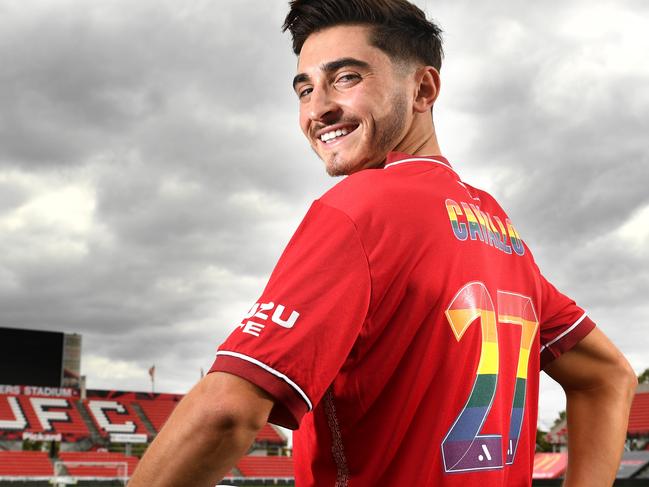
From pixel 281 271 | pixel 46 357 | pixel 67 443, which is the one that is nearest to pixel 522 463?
pixel 281 271

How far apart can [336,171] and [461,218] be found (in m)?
0.42

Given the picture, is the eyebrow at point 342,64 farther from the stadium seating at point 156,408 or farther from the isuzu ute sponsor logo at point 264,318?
the stadium seating at point 156,408

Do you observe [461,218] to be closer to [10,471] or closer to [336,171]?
[336,171]

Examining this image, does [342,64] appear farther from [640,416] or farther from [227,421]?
[640,416]

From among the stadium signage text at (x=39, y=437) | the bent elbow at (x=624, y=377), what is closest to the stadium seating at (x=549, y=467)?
the stadium signage text at (x=39, y=437)

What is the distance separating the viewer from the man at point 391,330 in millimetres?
1271

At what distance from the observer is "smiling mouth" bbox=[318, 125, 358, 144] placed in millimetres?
1854

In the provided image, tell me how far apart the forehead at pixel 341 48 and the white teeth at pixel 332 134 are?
0.51ft

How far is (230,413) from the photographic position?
1187 millimetres

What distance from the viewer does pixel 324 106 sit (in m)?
1.86

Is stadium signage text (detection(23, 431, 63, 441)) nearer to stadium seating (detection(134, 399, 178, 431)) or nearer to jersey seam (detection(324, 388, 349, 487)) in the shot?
stadium seating (detection(134, 399, 178, 431))

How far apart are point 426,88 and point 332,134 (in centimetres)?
28

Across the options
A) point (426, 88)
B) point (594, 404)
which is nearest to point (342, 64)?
point (426, 88)

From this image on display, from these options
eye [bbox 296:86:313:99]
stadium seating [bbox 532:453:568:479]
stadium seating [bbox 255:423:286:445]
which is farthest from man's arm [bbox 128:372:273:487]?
stadium seating [bbox 255:423:286:445]
